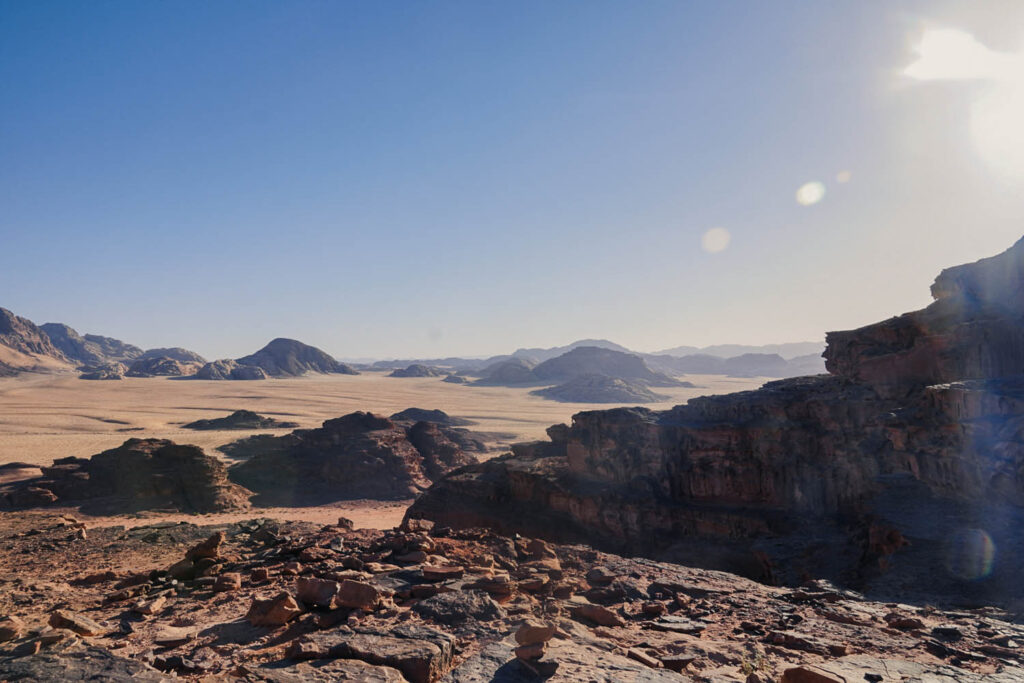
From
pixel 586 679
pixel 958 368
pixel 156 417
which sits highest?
pixel 958 368

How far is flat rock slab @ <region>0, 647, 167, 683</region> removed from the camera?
207 inches

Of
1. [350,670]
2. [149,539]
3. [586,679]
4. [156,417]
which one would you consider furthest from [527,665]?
[156,417]

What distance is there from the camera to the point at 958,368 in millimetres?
19438

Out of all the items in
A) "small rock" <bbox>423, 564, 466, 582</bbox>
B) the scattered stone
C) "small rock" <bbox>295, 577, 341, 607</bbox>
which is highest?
"small rock" <bbox>295, 577, 341, 607</bbox>

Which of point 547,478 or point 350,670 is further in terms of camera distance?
point 547,478

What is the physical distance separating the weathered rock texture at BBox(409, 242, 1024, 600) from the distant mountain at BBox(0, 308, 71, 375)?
546ft

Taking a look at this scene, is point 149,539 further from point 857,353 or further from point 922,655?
point 857,353

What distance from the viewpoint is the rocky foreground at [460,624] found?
19.1ft

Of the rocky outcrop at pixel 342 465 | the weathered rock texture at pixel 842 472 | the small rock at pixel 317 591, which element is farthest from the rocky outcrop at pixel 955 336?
the rocky outcrop at pixel 342 465

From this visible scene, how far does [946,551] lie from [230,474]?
3845 cm

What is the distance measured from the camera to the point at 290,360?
170 m

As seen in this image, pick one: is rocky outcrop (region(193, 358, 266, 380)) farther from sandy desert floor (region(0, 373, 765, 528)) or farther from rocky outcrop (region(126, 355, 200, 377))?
sandy desert floor (region(0, 373, 765, 528))

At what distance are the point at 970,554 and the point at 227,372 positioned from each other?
515 ft

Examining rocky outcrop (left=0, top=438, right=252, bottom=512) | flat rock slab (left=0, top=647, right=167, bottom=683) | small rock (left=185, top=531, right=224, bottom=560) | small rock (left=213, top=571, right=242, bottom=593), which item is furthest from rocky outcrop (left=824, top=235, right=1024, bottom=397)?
rocky outcrop (left=0, top=438, right=252, bottom=512)
